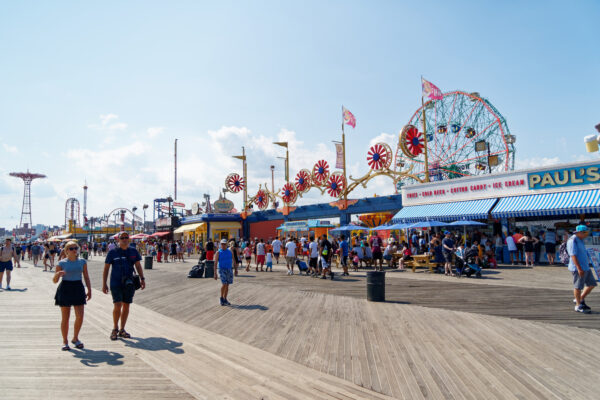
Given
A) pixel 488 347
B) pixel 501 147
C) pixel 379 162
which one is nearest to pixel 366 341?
pixel 488 347

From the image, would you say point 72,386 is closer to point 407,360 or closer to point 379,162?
point 407,360

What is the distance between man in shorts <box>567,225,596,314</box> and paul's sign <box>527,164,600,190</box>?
12.2m

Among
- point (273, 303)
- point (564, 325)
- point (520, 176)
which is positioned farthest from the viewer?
point (520, 176)

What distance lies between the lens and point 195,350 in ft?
17.6

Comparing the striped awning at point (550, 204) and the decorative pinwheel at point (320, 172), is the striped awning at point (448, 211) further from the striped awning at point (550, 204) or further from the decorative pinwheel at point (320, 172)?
the decorative pinwheel at point (320, 172)

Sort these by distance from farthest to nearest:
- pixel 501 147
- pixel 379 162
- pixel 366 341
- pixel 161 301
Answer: pixel 501 147, pixel 379 162, pixel 161 301, pixel 366 341

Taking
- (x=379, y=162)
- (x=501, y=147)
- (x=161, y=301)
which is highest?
(x=501, y=147)

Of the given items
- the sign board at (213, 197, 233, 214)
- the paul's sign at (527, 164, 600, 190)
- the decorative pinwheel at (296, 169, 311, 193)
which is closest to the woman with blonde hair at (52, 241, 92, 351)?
the paul's sign at (527, 164, 600, 190)

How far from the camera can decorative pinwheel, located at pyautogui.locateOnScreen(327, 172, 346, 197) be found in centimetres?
2987

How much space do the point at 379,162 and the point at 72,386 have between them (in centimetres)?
2511

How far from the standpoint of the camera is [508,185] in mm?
19688

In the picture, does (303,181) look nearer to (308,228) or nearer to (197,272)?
(308,228)

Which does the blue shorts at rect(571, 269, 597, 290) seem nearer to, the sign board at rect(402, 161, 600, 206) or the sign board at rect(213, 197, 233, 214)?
the sign board at rect(402, 161, 600, 206)

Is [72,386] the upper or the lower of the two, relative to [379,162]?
lower
